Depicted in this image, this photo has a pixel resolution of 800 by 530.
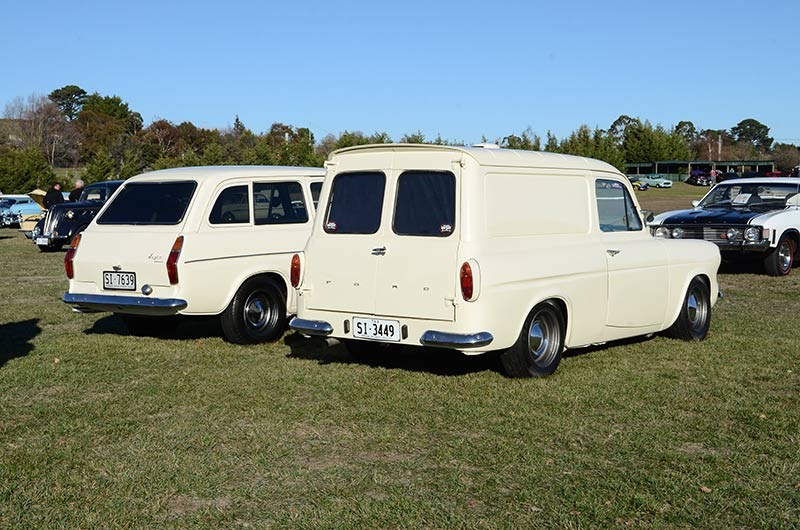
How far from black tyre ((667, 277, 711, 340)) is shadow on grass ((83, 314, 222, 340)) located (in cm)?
500

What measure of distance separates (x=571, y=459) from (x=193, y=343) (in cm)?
551

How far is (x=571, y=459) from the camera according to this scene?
596cm

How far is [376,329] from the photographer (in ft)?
26.7

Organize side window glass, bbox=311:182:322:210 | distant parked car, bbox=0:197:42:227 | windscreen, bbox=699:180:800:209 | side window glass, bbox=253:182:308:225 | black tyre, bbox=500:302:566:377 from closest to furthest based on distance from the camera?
black tyre, bbox=500:302:566:377, side window glass, bbox=253:182:308:225, side window glass, bbox=311:182:322:210, windscreen, bbox=699:180:800:209, distant parked car, bbox=0:197:42:227

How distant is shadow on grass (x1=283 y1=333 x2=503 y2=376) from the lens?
8.84m

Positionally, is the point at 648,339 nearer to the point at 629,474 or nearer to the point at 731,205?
the point at 629,474

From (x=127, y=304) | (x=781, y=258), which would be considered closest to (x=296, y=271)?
(x=127, y=304)

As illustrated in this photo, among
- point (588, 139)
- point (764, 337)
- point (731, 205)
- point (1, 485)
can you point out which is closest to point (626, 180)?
point (764, 337)

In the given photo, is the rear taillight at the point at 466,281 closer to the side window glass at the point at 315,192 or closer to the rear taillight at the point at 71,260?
the side window glass at the point at 315,192

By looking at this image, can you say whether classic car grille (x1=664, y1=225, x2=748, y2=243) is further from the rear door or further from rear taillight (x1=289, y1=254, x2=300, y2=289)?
rear taillight (x1=289, y1=254, x2=300, y2=289)

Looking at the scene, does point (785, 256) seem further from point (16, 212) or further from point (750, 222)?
point (16, 212)

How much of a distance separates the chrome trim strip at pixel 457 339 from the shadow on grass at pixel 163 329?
391cm

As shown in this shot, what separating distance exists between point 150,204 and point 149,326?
5.05 feet

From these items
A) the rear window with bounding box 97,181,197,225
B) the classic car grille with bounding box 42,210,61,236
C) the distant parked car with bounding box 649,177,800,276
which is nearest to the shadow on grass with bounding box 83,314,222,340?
the rear window with bounding box 97,181,197,225
